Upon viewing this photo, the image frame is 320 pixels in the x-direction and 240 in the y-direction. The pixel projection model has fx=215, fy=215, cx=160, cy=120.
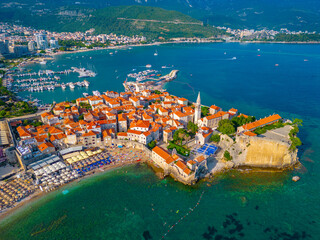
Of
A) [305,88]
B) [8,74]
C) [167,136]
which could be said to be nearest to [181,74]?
[305,88]

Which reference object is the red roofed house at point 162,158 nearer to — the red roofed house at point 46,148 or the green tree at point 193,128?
the green tree at point 193,128

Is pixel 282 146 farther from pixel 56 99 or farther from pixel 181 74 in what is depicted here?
pixel 181 74

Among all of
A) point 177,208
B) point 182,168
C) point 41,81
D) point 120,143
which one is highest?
point 41,81

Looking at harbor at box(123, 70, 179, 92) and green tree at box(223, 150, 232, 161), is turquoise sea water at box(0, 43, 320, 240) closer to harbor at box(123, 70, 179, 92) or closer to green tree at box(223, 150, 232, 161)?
green tree at box(223, 150, 232, 161)

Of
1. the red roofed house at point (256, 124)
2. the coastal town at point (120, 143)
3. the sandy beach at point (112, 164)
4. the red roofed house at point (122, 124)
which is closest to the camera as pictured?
the sandy beach at point (112, 164)

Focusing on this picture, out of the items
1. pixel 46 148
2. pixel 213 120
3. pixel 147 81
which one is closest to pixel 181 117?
pixel 213 120

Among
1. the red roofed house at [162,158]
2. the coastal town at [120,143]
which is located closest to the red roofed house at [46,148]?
the coastal town at [120,143]

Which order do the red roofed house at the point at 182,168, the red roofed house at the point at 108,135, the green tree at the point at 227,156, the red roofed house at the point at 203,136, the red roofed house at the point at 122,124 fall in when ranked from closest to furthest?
1. the red roofed house at the point at 182,168
2. the green tree at the point at 227,156
3. the red roofed house at the point at 203,136
4. the red roofed house at the point at 108,135
5. the red roofed house at the point at 122,124

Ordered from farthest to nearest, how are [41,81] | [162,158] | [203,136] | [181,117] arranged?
[41,81] < [181,117] < [203,136] < [162,158]

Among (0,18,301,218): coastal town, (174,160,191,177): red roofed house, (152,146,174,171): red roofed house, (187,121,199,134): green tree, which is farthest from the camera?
(187,121,199,134): green tree

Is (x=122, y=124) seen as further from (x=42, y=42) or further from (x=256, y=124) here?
(x=42, y=42)

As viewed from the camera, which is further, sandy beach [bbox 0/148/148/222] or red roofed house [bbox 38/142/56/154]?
red roofed house [bbox 38/142/56/154]

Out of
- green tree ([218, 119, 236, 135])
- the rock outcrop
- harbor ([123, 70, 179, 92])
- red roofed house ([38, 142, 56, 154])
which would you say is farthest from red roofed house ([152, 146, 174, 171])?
harbor ([123, 70, 179, 92])
